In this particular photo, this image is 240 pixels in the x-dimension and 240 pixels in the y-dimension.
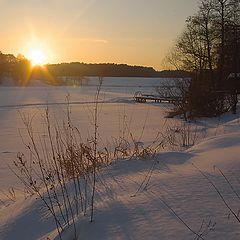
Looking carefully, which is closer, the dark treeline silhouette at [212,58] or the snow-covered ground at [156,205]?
the snow-covered ground at [156,205]

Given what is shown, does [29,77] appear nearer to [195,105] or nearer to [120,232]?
[195,105]

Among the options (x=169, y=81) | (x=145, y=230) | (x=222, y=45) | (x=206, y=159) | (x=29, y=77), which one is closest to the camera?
(x=145, y=230)

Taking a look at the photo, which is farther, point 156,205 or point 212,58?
point 212,58

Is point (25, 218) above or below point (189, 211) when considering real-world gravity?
below

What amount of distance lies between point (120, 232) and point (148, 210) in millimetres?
441

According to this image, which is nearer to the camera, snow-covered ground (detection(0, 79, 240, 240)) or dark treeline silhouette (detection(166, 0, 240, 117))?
snow-covered ground (detection(0, 79, 240, 240))

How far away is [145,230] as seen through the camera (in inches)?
134

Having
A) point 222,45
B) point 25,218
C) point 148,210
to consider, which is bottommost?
point 25,218

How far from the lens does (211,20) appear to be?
32812mm

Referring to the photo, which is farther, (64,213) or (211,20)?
(211,20)

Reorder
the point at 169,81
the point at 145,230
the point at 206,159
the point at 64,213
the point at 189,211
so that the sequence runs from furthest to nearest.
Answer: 1. the point at 169,81
2. the point at 206,159
3. the point at 64,213
4. the point at 189,211
5. the point at 145,230

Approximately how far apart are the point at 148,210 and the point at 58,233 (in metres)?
0.86

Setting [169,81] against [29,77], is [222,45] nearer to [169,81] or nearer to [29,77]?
[169,81]

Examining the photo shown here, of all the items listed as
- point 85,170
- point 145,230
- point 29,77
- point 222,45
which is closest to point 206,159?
point 85,170
